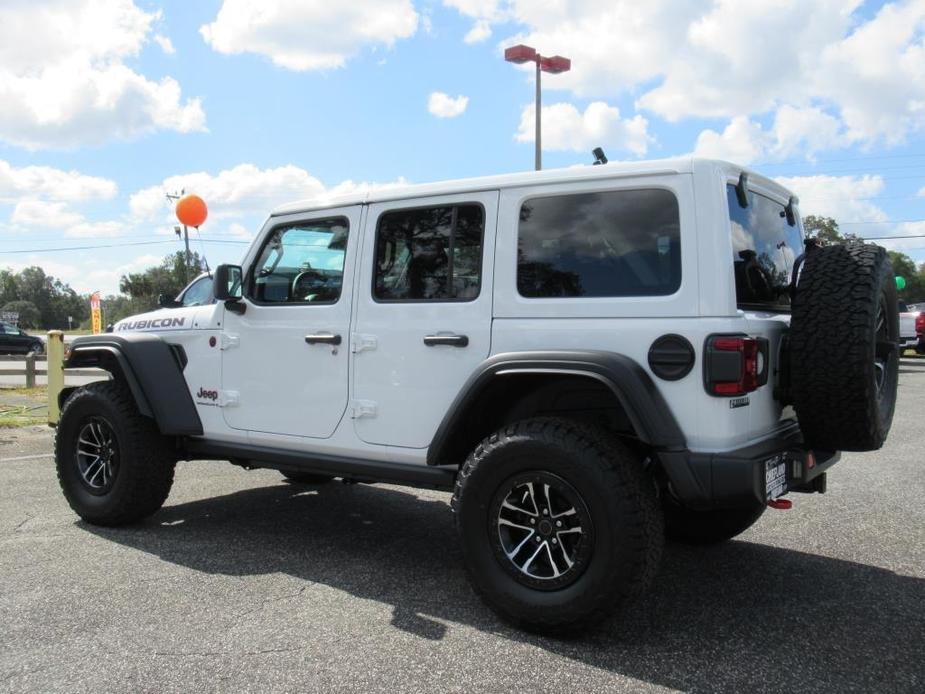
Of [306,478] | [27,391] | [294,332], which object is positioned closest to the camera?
[294,332]

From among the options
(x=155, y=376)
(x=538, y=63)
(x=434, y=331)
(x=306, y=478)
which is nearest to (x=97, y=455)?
(x=155, y=376)

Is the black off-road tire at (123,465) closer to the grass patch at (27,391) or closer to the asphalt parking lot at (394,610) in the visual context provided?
the asphalt parking lot at (394,610)

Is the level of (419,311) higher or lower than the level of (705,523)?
higher

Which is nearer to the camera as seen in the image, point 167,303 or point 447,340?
point 447,340

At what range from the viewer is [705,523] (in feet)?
14.1

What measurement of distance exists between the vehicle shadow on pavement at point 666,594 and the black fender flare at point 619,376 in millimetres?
703

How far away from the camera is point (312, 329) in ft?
13.5

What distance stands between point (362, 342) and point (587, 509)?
1467 mm

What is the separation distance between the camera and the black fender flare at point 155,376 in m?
4.55

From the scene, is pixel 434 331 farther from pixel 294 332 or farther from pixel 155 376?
pixel 155 376

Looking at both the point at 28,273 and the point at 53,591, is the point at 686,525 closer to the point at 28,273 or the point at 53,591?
the point at 53,591

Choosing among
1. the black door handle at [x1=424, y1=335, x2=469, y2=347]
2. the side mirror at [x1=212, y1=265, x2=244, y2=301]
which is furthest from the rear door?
the side mirror at [x1=212, y1=265, x2=244, y2=301]

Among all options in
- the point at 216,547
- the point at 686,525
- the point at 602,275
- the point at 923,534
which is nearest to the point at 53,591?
the point at 216,547

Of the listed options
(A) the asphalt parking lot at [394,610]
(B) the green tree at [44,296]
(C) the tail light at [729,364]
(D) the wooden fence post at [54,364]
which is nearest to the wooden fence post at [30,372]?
(D) the wooden fence post at [54,364]
